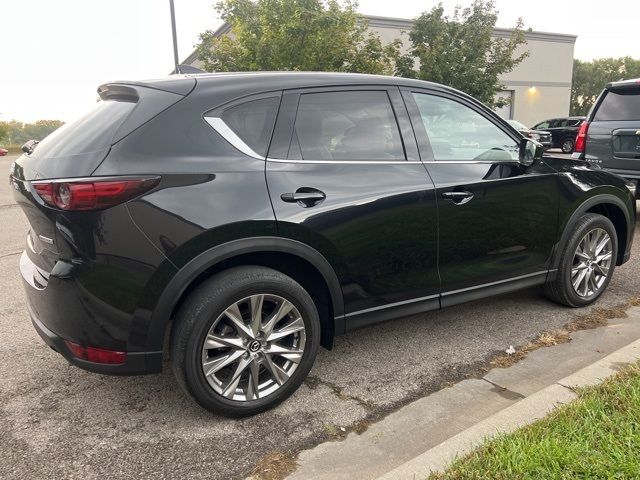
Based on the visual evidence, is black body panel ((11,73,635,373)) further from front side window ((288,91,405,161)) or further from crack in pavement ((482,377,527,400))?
A: crack in pavement ((482,377,527,400))

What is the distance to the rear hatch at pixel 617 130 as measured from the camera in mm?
6355

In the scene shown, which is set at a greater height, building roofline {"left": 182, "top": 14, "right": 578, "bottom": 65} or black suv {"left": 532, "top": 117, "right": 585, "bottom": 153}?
building roofline {"left": 182, "top": 14, "right": 578, "bottom": 65}

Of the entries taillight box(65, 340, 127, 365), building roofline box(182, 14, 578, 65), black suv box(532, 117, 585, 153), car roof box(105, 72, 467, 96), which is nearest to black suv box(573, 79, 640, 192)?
car roof box(105, 72, 467, 96)

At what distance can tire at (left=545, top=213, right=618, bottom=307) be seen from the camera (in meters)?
3.89

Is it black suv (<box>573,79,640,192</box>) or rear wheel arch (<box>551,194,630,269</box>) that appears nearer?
rear wheel arch (<box>551,194,630,269</box>)

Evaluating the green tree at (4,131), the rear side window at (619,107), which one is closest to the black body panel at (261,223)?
the rear side window at (619,107)

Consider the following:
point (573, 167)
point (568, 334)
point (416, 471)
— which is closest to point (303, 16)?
point (573, 167)

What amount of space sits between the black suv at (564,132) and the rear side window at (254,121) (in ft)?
75.6

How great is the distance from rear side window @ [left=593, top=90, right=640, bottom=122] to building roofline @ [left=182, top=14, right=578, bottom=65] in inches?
→ 775

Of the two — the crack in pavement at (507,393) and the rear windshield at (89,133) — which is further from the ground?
the rear windshield at (89,133)

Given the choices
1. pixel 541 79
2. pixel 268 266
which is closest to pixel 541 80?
pixel 541 79

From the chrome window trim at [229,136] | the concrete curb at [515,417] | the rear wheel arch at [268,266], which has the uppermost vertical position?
the chrome window trim at [229,136]

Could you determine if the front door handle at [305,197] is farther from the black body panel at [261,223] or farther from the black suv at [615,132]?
the black suv at [615,132]

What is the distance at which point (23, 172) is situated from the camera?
2580 mm
